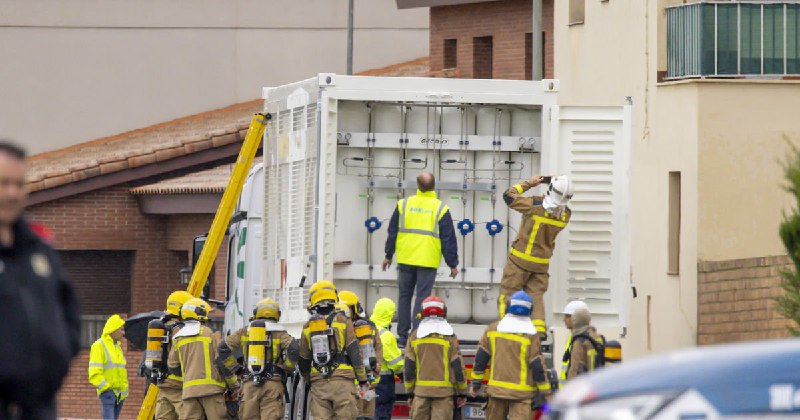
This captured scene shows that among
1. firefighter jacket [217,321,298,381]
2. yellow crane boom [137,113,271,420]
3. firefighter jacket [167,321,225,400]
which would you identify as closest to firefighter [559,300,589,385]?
firefighter jacket [217,321,298,381]

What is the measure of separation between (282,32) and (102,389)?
19.9 meters

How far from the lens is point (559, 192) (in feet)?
52.6

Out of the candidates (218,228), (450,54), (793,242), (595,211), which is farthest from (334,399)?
(450,54)

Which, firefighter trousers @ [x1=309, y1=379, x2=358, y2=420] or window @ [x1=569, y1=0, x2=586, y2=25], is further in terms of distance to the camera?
window @ [x1=569, y1=0, x2=586, y2=25]

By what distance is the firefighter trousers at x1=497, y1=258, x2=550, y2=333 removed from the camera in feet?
53.2

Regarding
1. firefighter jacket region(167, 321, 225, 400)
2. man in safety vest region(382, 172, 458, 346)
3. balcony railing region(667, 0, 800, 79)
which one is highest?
balcony railing region(667, 0, 800, 79)

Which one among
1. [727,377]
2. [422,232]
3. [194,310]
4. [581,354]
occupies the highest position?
[422,232]

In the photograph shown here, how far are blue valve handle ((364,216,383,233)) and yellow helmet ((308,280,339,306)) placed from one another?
1319 millimetres

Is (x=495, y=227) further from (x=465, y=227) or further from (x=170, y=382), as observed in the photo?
(x=170, y=382)

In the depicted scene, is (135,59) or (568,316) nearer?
(568,316)

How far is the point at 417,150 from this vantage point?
1723 cm

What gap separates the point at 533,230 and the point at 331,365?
6.81ft

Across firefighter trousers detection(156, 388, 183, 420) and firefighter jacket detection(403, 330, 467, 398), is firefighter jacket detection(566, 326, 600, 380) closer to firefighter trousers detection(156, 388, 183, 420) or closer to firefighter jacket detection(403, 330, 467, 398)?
firefighter jacket detection(403, 330, 467, 398)

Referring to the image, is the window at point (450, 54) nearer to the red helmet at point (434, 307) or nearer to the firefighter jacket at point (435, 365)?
the firefighter jacket at point (435, 365)
